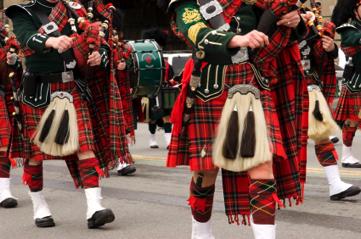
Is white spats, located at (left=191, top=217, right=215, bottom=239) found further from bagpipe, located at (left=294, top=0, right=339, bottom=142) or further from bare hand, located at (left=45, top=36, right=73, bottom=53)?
bagpipe, located at (left=294, top=0, right=339, bottom=142)

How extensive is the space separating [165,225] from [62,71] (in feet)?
4.16

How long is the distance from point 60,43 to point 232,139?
1.58 meters

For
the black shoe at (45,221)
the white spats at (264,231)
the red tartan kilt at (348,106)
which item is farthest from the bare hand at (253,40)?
the red tartan kilt at (348,106)

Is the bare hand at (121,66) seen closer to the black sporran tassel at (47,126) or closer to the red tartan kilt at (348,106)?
the red tartan kilt at (348,106)

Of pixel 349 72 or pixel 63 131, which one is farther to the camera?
pixel 349 72

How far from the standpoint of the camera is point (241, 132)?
404cm

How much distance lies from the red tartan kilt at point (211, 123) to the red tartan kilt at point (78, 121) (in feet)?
4.50

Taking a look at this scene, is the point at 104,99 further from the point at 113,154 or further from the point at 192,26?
the point at 192,26

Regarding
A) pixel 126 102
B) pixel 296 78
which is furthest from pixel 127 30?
pixel 296 78

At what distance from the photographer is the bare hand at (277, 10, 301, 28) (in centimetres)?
403

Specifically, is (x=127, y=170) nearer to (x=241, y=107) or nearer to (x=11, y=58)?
(x=11, y=58)

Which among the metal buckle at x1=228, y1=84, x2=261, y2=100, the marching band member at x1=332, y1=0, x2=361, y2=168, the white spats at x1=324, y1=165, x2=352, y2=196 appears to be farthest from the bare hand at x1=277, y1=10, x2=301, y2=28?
the marching band member at x1=332, y1=0, x2=361, y2=168

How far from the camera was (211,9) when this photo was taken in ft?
13.4

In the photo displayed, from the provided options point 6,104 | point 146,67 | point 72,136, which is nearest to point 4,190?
point 6,104
